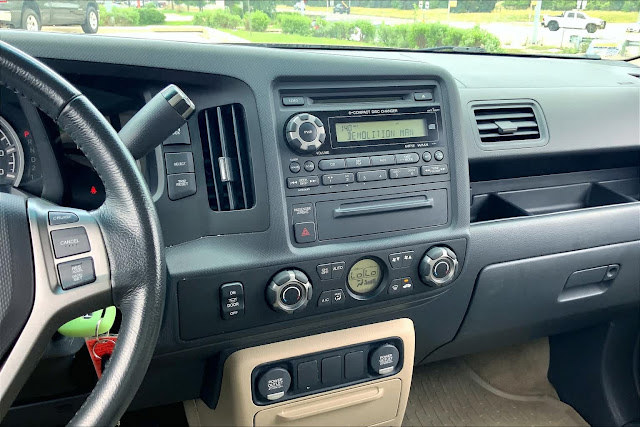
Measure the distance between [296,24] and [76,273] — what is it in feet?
3.28

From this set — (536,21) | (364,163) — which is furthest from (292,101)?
(536,21)

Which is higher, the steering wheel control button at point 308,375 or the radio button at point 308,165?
the radio button at point 308,165

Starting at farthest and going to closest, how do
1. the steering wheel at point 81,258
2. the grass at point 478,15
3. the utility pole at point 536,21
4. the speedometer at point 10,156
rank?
1. the utility pole at point 536,21
2. the grass at point 478,15
3. the speedometer at point 10,156
4. the steering wheel at point 81,258

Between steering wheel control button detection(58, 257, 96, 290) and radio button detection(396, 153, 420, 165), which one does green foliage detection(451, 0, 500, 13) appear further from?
steering wheel control button detection(58, 257, 96, 290)

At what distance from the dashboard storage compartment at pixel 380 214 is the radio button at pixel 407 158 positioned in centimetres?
6

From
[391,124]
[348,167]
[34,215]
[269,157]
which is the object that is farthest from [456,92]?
[34,215]

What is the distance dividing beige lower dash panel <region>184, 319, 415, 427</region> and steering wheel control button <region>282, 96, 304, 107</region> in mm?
467

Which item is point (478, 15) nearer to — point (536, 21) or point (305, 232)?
point (536, 21)

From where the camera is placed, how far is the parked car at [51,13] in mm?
1211

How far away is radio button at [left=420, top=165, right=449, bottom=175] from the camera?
49.9 inches

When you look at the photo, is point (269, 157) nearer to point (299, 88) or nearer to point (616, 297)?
point (299, 88)

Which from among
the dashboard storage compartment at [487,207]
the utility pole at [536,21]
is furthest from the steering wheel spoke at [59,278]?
the utility pole at [536,21]

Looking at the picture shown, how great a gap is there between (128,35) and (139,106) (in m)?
0.13

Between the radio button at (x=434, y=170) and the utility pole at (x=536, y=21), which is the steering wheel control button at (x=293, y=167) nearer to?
the radio button at (x=434, y=170)
